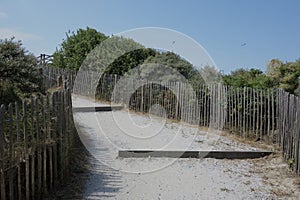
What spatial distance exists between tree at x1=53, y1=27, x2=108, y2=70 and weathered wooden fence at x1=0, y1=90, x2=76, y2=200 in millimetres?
14784

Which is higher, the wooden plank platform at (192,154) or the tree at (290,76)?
the tree at (290,76)

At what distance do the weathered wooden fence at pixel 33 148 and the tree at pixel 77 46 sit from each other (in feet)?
48.5

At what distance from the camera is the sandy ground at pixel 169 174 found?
4699 mm

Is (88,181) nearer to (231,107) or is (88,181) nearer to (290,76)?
(231,107)

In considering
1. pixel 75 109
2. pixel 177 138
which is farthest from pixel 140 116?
pixel 177 138

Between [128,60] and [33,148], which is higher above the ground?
[128,60]

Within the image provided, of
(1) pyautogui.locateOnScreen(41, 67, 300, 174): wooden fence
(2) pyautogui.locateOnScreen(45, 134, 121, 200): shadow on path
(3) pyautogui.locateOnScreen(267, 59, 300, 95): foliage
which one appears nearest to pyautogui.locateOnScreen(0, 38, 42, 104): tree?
(2) pyautogui.locateOnScreen(45, 134, 121, 200): shadow on path

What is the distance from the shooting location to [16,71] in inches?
310

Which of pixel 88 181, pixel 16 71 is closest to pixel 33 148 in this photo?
pixel 88 181

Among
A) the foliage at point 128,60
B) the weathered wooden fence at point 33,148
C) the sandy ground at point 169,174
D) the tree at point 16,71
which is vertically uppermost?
the foliage at point 128,60

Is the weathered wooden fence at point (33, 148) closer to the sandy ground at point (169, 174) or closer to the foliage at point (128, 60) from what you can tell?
the sandy ground at point (169, 174)

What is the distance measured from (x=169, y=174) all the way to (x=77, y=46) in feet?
52.0

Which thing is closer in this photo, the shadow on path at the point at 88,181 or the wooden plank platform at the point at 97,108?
the shadow on path at the point at 88,181

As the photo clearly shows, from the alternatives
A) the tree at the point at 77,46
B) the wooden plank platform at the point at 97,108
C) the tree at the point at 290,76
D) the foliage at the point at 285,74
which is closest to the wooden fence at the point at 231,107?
the wooden plank platform at the point at 97,108
